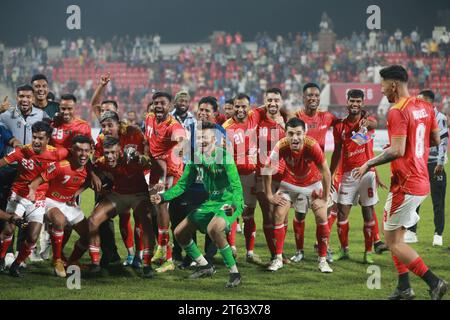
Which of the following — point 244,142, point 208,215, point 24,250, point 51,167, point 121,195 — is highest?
point 244,142

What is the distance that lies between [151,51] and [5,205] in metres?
30.5

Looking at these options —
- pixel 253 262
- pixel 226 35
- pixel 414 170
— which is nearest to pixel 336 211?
pixel 253 262

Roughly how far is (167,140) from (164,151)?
0.17 meters

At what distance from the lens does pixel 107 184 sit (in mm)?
8203

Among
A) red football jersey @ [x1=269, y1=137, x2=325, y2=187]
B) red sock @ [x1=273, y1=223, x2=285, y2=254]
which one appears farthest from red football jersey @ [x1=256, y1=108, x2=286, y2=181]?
red sock @ [x1=273, y1=223, x2=285, y2=254]

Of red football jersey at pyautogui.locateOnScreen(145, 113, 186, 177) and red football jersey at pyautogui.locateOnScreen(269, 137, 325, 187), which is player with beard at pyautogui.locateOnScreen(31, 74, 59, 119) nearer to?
red football jersey at pyautogui.locateOnScreen(145, 113, 186, 177)

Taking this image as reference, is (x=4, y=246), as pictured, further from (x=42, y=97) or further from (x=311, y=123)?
(x=311, y=123)

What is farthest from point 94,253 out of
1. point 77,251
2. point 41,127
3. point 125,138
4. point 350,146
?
point 350,146

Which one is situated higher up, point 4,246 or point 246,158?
A: point 246,158

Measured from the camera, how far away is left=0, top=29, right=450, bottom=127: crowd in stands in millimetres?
34219

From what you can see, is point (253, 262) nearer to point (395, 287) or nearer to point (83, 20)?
point (395, 287)

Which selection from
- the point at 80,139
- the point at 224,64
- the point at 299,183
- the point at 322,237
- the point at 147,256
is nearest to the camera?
the point at 147,256

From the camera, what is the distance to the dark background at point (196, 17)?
125ft

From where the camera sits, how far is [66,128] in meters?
8.61
